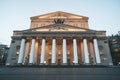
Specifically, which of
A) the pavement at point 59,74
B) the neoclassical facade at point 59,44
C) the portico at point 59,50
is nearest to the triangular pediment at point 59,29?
the neoclassical facade at point 59,44

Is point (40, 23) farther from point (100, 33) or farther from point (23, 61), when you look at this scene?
point (100, 33)

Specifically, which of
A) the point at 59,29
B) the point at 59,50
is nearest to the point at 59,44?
the point at 59,50

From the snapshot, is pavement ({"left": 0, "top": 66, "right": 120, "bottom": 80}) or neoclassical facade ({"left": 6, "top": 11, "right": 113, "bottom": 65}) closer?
pavement ({"left": 0, "top": 66, "right": 120, "bottom": 80})

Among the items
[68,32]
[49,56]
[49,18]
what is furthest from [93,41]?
[49,18]

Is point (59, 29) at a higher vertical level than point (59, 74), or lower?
higher

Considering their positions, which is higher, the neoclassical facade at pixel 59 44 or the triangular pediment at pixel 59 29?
the triangular pediment at pixel 59 29

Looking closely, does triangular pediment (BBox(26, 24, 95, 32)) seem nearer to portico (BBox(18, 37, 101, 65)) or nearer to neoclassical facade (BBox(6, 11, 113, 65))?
neoclassical facade (BBox(6, 11, 113, 65))

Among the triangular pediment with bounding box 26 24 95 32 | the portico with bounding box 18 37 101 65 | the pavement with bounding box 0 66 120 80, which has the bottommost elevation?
the pavement with bounding box 0 66 120 80

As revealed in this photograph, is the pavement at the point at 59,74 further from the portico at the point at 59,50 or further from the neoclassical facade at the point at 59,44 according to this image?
the neoclassical facade at the point at 59,44

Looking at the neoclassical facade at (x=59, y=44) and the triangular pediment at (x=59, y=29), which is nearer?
the neoclassical facade at (x=59, y=44)

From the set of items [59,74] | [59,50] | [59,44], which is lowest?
[59,74]

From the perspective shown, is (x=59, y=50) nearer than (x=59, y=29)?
No

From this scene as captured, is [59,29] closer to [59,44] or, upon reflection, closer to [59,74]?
[59,44]

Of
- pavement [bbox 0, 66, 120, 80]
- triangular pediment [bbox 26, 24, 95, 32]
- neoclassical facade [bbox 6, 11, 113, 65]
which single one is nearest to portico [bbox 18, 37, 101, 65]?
neoclassical facade [bbox 6, 11, 113, 65]
